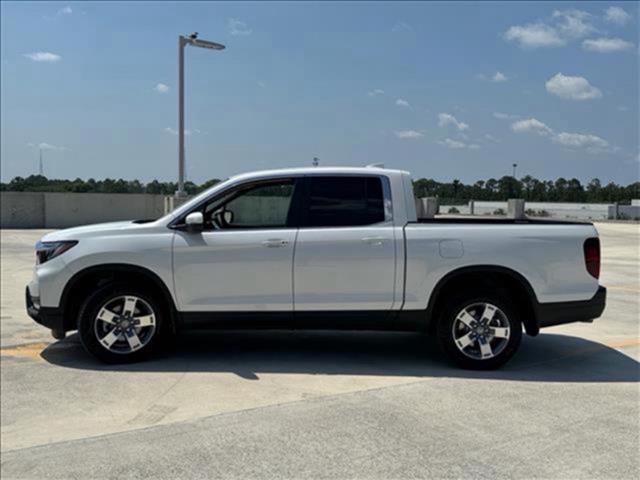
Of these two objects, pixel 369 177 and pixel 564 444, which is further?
pixel 369 177

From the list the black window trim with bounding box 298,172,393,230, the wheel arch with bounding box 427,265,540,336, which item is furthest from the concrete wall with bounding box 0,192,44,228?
the wheel arch with bounding box 427,265,540,336

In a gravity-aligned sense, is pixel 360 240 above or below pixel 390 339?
above

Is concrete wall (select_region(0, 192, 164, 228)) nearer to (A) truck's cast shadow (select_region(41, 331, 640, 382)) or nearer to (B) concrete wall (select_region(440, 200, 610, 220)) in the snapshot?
(A) truck's cast shadow (select_region(41, 331, 640, 382))

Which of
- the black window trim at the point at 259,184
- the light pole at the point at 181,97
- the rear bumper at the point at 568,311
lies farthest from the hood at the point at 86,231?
the light pole at the point at 181,97

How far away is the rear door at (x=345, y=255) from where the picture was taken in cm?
569

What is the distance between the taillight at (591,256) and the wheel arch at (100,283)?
4.00 m

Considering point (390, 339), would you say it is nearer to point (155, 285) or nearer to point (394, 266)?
point (394, 266)

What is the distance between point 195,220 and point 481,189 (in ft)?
233

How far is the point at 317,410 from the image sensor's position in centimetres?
465

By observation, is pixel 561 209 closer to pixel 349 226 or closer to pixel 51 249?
pixel 349 226

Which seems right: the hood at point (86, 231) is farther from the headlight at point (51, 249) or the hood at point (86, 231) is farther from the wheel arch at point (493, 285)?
the wheel arch at point (493, 285)

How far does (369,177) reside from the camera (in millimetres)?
5930

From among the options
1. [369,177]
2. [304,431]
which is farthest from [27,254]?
[304,431]

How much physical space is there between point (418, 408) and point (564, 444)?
3.58ft
